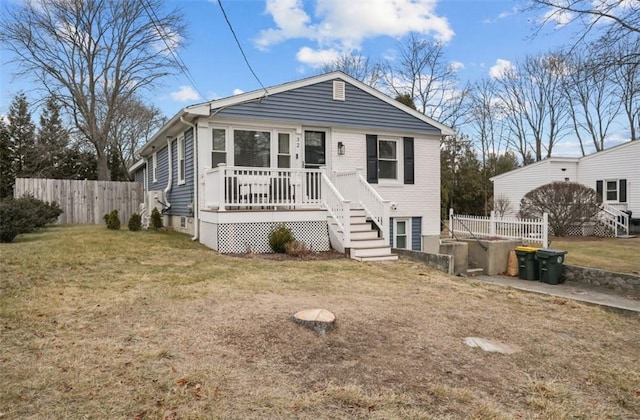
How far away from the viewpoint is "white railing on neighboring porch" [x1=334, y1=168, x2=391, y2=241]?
1002cm

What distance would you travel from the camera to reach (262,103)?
10.9 m

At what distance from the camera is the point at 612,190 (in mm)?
21719

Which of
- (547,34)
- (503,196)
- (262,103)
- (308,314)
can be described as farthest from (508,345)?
(503,196)

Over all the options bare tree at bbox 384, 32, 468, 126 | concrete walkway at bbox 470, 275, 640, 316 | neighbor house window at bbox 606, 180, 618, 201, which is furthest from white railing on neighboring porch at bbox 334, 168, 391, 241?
bare tree at bbox 384, 32, 468, 126

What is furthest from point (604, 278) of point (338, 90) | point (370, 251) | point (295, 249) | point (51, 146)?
point (51, 146)

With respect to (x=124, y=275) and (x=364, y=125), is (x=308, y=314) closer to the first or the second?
(x=124, y=275)

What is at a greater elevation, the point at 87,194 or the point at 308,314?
the point at 87,194

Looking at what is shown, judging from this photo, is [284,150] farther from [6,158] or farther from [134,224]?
[6,158]

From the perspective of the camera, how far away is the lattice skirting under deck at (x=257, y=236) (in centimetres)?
934

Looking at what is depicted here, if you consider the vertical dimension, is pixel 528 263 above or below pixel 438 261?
below

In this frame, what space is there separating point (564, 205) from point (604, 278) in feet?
35.1

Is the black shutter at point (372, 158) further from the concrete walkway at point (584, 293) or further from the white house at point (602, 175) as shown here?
the white house at point (602, 175)

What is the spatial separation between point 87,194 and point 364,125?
39.0ft

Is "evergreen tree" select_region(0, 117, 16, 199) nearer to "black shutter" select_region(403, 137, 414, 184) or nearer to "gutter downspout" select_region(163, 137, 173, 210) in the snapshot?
"gutter downspout" select_region(163, 137, 173, 210)
